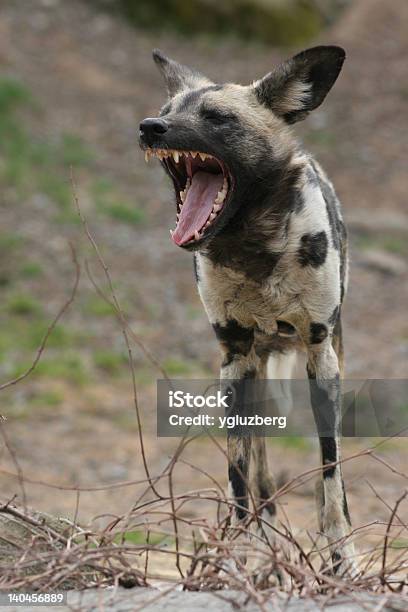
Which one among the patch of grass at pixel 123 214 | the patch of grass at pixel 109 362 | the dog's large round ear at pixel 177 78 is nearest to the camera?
the dog's large round ear at pixel 177 78

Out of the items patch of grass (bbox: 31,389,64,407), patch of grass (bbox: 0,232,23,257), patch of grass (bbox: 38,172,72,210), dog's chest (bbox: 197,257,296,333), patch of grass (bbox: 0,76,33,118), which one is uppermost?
patch of grass (bbox: 0,76,33,118)

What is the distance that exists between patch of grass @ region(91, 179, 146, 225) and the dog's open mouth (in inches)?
252

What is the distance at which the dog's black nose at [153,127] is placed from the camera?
3.10 metres

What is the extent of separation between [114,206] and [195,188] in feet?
21.7

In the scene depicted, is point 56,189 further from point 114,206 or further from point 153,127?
point 153,127

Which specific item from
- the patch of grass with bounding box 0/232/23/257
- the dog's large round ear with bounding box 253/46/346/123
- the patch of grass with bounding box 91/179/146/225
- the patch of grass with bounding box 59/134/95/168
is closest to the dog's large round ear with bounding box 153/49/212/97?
the dog's large round ear with bounding box 253/46/346/123

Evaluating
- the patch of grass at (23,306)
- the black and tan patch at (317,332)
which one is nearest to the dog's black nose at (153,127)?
the black and tan patch at (317,332)

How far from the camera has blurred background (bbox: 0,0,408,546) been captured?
6352 mm

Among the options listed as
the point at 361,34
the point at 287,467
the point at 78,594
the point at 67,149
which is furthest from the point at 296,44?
the point at 78,594

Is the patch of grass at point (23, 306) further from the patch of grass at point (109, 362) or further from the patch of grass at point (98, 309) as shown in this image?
the patch of grass at point (109, 362)

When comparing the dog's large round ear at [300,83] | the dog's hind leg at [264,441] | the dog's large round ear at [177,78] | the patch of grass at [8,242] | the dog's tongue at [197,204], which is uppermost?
the patch of grass at [8,242]

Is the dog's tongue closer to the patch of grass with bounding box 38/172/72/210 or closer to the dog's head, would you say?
the dog's head

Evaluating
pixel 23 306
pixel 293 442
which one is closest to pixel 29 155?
pixel 23 306

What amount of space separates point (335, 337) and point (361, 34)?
10289mm
